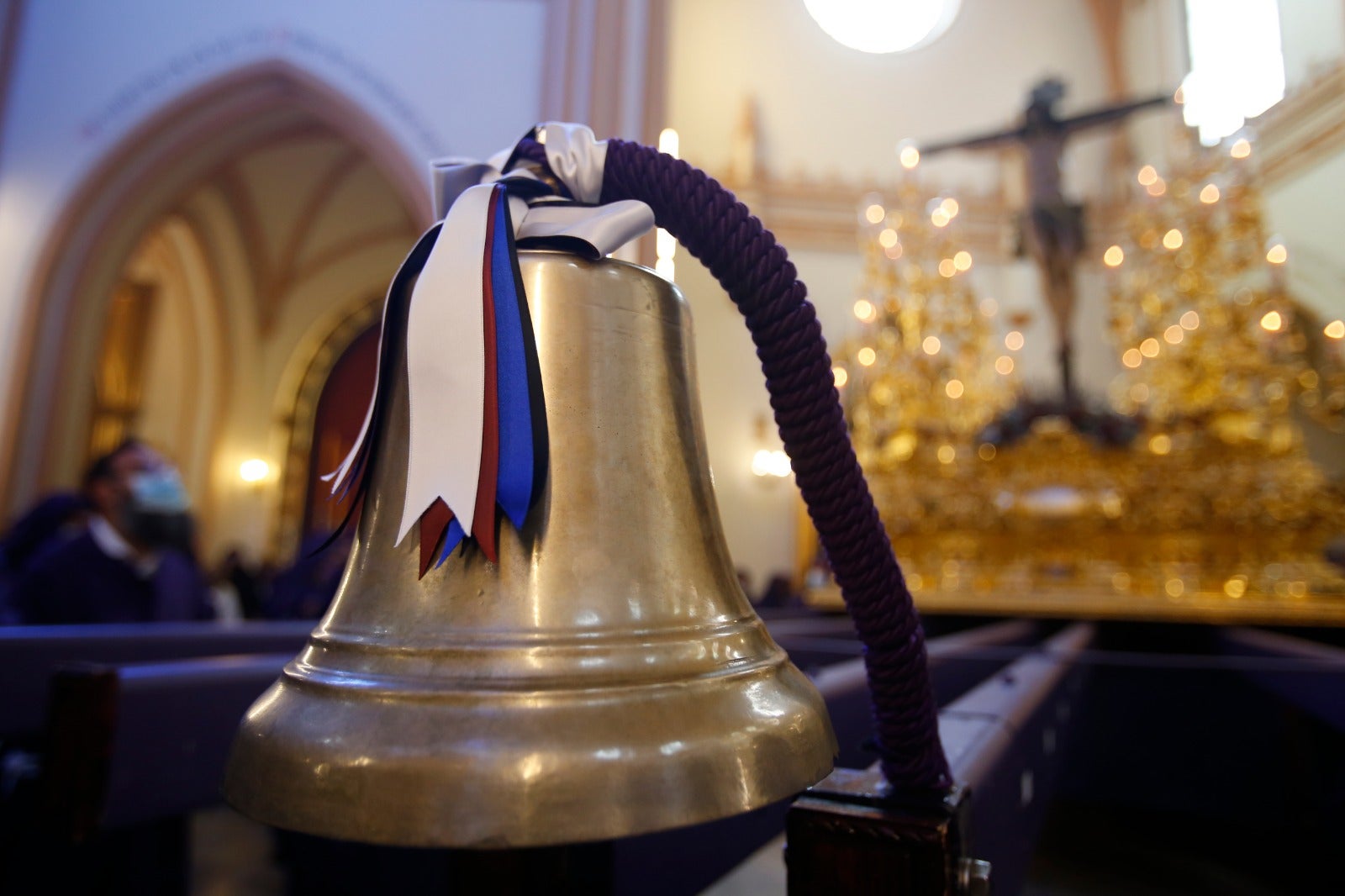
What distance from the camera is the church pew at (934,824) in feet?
1.54

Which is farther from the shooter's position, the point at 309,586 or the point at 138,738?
the point at 309,586

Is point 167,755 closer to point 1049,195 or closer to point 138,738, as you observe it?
point 138,738

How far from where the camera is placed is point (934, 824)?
469 millimetres

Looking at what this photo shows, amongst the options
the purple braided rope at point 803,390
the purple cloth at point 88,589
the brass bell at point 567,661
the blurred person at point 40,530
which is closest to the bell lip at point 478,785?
the brass bell at point 567,661

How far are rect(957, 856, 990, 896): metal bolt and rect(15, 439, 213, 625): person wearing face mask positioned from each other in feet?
8.10

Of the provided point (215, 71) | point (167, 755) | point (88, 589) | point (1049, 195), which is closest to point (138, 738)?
point (167, 755)

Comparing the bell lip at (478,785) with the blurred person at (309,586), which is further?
the blurred person at (309,586)

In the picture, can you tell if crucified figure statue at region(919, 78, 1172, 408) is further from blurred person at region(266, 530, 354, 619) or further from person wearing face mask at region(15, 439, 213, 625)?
person wearing face mask at region(15, 439, 213, 625)

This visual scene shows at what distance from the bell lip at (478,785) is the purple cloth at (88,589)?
2.31m

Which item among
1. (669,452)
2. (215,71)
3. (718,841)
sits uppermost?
(215,71)

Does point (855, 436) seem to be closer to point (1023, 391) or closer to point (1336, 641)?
point (1023, 391)

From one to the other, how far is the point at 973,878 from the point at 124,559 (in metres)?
2.57

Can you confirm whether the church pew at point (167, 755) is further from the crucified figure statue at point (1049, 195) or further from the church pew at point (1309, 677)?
the crucified figure statue at point (1049, 195)

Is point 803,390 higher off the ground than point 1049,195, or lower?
lower
